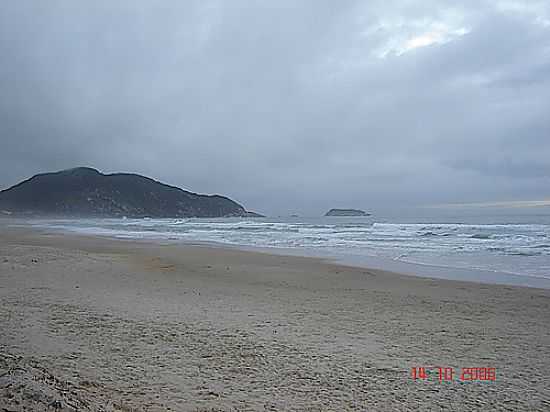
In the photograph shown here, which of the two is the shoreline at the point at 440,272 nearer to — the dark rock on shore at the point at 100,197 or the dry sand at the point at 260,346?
the dry sand at the point at 260,346

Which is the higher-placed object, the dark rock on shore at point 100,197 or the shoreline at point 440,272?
the dark rock on shore at point 100,197

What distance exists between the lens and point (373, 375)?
4.62 meters

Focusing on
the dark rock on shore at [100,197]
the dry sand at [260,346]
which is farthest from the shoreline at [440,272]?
the dark rock on shore at [100,197]

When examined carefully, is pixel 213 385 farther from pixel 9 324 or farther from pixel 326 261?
pixel 326 261
